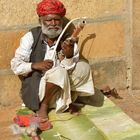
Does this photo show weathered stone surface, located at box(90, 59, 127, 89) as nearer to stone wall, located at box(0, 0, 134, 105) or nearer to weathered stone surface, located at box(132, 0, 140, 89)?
stone wall, located at box(0, 0, 134, 105)

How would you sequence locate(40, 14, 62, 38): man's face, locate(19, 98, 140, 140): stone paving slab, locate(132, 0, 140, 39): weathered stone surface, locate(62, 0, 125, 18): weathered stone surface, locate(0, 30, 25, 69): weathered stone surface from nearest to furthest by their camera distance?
locate(19, 98, 140, 140): stone paving slab → locate(40, 14, 62, 38): man's face → locate(0, 30, 25, 69): weathered stone surface → locate(62, 0, 125, 18): weathered stone surface → locate(132, 0, 140, 39): weathered stone surface

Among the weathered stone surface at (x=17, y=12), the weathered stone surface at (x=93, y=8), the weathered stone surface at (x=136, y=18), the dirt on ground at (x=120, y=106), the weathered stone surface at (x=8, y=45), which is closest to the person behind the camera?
the dirt on ground at (x=120, y=106)

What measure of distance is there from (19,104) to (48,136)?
88 centimetres

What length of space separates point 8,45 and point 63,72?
0.69 meters

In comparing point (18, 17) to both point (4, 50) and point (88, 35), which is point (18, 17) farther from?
point (88, 35)

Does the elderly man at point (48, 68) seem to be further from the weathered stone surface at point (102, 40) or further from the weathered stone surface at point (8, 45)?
the weathered stone surface at point (102, 40)

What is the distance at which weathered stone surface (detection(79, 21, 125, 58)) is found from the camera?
489 centimetres

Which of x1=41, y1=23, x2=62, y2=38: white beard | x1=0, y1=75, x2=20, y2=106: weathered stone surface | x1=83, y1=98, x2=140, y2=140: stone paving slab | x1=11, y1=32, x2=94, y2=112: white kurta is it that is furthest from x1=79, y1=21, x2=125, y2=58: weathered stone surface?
x1=0, y1=75, x2=20, y2=106: weathered stone surface

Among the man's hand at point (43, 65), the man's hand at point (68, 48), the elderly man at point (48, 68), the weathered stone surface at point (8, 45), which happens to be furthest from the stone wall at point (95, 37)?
the man's hand at point (68, 48)

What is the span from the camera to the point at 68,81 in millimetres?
4445

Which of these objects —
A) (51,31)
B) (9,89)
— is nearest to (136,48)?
(51,31)

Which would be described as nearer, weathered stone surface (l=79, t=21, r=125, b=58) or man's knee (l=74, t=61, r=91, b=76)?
man's knee (l=74, t=61, r=91, b=76)

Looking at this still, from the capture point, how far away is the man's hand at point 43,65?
14.5 ft

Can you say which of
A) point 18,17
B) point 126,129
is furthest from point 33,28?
point 126,129
